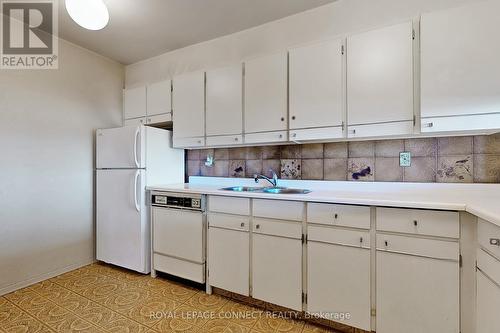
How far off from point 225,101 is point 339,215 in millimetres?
1464

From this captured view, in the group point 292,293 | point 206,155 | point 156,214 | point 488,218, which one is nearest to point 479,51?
point 488,218

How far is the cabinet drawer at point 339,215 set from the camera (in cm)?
151

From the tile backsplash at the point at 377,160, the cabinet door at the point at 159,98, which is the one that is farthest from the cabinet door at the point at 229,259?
the cabinet door at the point at 159,98

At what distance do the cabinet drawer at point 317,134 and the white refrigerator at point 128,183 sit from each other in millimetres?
1457

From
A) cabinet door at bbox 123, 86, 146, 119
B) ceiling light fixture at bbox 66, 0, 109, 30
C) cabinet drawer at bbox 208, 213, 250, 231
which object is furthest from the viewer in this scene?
cabinet door at bbox 123, 86, 146, 119

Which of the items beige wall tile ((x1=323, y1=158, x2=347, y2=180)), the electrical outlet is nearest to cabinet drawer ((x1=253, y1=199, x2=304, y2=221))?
beige wall tile ((x1=323, y1=158, x2=347, y2=180))

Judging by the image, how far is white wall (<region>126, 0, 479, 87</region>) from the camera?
1890 millimetres

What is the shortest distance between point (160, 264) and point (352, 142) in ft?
7.00

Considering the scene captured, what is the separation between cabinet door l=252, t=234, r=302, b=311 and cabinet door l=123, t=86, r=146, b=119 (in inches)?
82.4

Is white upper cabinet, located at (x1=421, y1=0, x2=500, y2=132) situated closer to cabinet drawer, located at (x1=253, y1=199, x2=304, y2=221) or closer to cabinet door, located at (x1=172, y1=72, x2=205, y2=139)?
cabinet drawer, located at (x1=253, y1=199, x2=304, y2=221)

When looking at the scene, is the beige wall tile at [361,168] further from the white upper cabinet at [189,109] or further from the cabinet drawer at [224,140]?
the white upper cabinet at [189,109]

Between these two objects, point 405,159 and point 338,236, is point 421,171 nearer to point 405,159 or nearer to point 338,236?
point 405,159

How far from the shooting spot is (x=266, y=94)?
7.00ft

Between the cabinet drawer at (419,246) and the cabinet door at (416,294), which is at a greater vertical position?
the cabinet drawer at (419,246)
